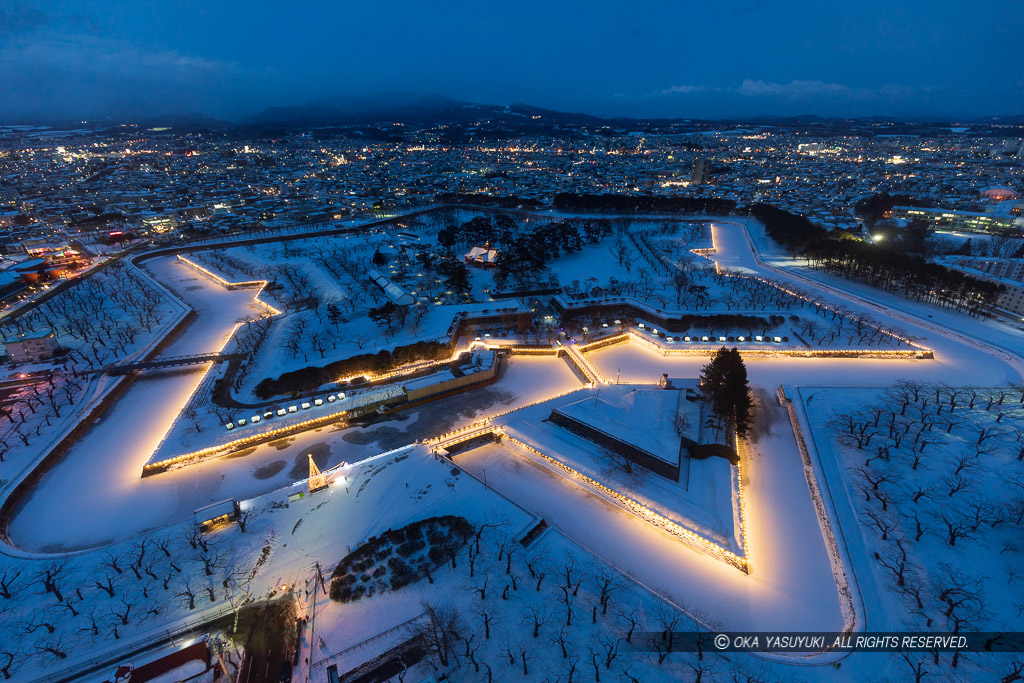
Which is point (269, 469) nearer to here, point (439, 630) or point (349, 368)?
point (349, 368)

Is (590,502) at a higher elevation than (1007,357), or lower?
lower

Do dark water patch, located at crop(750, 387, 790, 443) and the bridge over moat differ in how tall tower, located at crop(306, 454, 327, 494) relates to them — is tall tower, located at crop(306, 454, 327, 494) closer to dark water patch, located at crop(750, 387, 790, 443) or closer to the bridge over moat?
the bridge over moat

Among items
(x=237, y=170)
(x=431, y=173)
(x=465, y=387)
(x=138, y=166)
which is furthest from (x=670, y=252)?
(x=138, y=166)

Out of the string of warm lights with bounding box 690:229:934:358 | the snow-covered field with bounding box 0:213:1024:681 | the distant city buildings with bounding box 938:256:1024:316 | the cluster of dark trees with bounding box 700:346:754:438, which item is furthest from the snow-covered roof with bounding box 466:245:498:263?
the distant city buildings with bounding box 938:256:1024:316

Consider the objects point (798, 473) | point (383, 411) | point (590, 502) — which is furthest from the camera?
point (383, 411)

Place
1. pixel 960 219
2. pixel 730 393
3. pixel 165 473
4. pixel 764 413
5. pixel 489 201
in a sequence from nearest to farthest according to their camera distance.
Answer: pixel 165 473 → pixel 730 393 → pixel 764 413 → pixel 960 219 → pixel 489 201

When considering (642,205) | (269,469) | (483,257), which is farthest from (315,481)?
(642,205)

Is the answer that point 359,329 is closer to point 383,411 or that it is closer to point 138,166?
point 383,411
